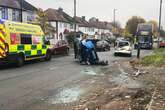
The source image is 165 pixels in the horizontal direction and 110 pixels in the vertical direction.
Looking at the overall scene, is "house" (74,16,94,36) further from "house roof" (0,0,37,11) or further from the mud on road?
the mud on road

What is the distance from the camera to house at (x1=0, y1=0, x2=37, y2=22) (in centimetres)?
4897

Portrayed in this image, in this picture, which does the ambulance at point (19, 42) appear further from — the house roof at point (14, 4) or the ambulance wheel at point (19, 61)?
the house roof at point (14, 4)

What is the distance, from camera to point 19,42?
1883 cm

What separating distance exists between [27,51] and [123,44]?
1512cm

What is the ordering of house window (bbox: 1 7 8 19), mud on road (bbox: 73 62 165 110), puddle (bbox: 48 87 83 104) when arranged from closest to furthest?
mud on road (bbox: 73 62 165 110) < puddle (bbox: 48 87 83 104) < house window (bbox: 1 7 8 19)

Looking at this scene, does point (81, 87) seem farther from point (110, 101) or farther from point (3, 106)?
point (3, 106)

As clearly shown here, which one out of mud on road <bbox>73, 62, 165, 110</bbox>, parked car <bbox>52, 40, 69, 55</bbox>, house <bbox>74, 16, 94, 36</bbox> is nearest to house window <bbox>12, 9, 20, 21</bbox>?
parked car <bbox>52, 40, 69, 55</bbox>

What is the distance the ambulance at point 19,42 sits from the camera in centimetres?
1764

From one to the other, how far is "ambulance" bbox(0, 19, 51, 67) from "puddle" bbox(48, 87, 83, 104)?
7.79 metres

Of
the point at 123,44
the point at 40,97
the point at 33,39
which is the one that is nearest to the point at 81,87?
the point at 40,97

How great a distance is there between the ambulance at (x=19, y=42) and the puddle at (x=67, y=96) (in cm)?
779

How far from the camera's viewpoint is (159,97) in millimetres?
8969

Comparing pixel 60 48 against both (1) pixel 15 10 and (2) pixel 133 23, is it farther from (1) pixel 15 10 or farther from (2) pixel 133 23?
(2) pixel 133 23

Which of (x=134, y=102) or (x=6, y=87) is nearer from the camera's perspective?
(x=134, y=102)
